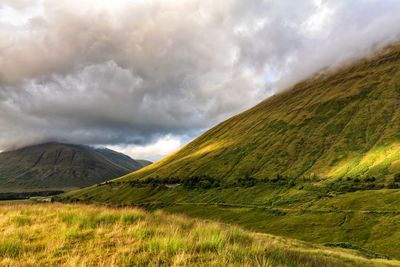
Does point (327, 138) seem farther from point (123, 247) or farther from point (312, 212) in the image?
point (123, 247)

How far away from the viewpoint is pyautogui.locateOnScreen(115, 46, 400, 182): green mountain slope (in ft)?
300

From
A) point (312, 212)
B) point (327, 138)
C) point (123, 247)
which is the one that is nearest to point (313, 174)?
point (312, 212)

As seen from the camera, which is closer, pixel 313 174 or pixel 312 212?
pixel 312 212

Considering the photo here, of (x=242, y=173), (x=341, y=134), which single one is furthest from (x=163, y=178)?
(x=341, y=134)

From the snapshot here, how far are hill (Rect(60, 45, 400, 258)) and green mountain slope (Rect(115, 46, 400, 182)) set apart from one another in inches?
23.7

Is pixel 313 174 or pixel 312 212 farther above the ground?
pixel 313 174

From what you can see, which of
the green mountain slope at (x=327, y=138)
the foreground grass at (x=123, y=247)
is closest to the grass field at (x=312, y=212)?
the green mountain slope at (x=327, y=138)

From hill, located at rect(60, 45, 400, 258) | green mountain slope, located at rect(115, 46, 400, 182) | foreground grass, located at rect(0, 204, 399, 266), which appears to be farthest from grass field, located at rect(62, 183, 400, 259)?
foreground grass, located at rect(0, 204, 399, 266)

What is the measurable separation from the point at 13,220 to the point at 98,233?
4592 millimetres

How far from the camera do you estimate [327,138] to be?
124500 millimetres

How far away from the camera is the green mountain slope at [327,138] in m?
91.4

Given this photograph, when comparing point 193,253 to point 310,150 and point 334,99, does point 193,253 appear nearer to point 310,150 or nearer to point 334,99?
point 310,150

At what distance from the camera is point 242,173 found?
407ft

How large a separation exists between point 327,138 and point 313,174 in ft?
155
